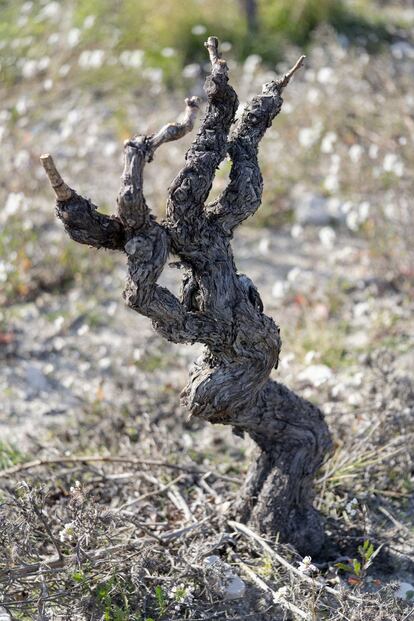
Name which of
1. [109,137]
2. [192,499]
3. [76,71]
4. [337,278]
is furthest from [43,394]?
[76,71]

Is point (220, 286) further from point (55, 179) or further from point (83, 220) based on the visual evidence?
point (55, 179)

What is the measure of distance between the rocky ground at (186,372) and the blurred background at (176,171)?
0.02m

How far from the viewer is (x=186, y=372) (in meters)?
4.85

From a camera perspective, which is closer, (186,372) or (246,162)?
(246,162)

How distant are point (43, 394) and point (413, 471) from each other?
2198mm

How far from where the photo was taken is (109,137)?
25.3 feet

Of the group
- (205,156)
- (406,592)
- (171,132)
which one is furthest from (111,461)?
(171,132)

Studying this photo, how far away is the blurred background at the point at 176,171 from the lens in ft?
16.5

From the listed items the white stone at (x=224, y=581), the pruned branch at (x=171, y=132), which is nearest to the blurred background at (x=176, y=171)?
the white stone at (x=224, y=581)

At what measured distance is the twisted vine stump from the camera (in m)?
2.61

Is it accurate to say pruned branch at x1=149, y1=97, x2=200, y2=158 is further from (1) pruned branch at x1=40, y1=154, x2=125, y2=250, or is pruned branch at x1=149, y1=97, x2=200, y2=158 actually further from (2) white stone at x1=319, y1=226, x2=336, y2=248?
(2) white stone at x1=319, y1=226, x2=336, y2=248

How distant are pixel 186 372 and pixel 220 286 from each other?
202 cm

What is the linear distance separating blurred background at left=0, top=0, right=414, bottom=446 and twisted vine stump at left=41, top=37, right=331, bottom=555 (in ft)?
2.79

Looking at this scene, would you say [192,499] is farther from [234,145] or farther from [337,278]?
[337,278]
